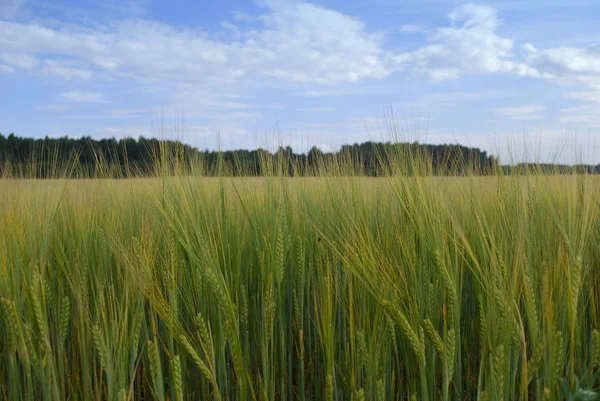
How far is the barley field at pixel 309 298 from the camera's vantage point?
1.13 m

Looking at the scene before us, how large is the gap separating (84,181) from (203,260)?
5.38 feet

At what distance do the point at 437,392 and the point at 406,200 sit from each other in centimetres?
60

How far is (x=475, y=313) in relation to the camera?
159cm

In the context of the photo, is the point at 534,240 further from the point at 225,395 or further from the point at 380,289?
the point at 225,395

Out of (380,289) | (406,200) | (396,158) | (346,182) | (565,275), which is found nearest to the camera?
(380,289)

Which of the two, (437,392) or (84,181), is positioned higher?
(84,181)

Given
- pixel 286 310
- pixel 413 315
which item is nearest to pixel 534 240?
pixel 413 315

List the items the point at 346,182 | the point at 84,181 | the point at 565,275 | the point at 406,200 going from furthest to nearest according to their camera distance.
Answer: the point at 84,181 < the point at 346,182 < the point at 406,200 < the point at 565,275

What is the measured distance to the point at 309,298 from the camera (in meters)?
1.59

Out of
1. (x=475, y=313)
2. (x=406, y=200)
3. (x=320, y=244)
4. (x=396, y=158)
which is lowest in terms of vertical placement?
(x=475, y=313)

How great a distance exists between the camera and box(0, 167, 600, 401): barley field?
3.70 ft

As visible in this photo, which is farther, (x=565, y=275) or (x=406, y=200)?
(x=406, y=200)

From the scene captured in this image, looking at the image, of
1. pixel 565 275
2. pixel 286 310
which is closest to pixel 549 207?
pixel 565 275

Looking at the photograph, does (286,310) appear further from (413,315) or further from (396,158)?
(396,158)
